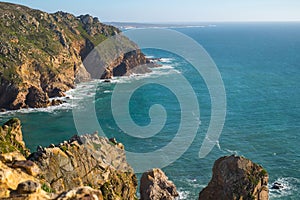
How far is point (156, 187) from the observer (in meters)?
56.1

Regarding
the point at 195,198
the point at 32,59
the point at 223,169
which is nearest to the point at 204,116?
the point at 195,198

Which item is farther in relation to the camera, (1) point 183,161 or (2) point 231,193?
(1) point 183,161

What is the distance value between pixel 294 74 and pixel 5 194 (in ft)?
524

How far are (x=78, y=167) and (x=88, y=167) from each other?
1803 millimetres

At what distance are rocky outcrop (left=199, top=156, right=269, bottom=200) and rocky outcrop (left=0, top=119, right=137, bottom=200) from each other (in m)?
12.1

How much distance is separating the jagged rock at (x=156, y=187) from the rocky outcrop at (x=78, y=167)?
4.33 m

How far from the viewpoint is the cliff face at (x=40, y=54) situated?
113 meters

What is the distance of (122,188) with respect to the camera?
154ft

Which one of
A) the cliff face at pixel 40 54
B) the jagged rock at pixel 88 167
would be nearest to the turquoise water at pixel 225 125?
the cliff face at pixel 40 54

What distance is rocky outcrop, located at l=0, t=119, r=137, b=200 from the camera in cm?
2153

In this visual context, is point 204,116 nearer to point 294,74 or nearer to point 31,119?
point 31,119

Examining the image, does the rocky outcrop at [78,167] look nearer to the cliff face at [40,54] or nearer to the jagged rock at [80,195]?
the jagged rock at [80,195]

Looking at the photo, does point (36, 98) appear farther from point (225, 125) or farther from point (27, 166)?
point (27, 166)

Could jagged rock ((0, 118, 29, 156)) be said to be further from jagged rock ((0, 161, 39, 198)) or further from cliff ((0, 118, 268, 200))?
jagged rock ((0, 161, 39, 198))
